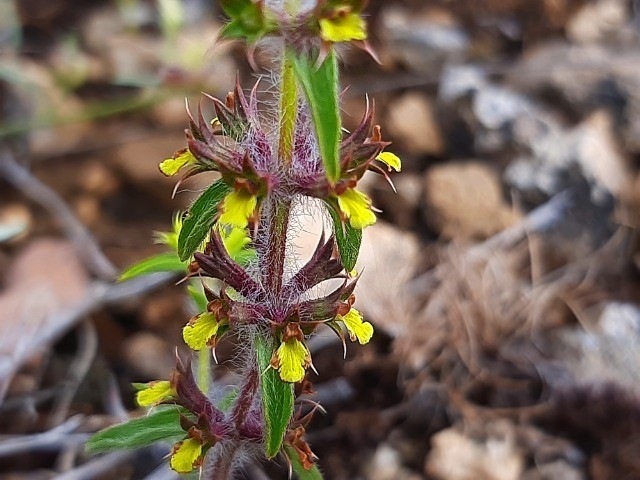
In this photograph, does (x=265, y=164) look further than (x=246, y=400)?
No

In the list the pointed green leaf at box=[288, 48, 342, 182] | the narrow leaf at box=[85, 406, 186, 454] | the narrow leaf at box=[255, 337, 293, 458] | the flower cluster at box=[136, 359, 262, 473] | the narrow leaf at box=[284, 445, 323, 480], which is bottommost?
the narrow leaf at box=[284, 445, 323, 480]

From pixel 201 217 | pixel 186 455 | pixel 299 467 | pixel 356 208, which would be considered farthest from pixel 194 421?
pixel 356 208

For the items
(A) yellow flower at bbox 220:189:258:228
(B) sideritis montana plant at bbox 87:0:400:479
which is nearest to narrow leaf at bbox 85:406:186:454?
(B) sideritis montana plant at bbox 87:0:400:479

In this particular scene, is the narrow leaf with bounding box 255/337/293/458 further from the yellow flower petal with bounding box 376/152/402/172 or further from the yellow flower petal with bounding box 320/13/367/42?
the yellow flower petal with bounding box 320/13/367/42

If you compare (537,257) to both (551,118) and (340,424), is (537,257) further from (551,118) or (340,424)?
(340,424)

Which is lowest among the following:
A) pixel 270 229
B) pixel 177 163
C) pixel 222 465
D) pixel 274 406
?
pixel 222 465

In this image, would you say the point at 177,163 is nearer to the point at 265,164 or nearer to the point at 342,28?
the point at 265,164

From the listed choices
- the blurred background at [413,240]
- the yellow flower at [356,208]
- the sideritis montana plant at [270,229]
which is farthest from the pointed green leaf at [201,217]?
the blurred background at [413,240]
